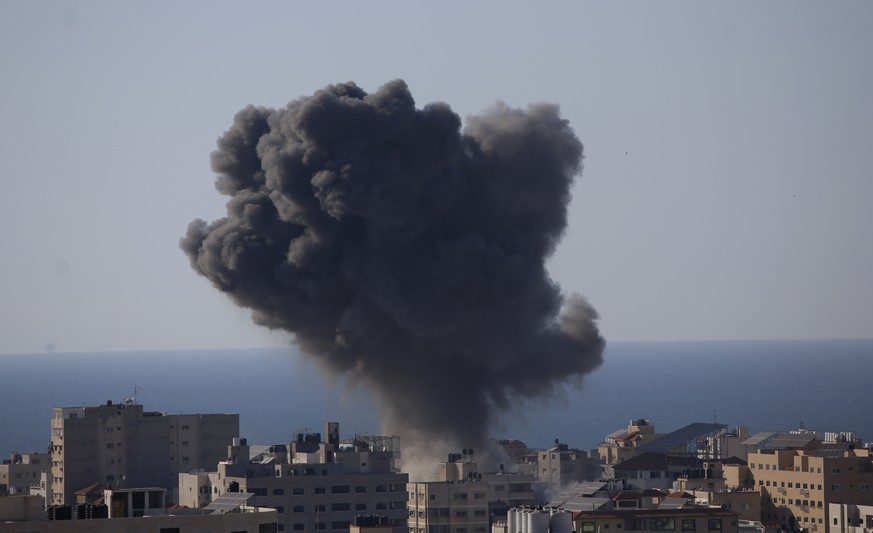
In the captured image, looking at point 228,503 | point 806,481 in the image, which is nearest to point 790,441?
point 806,481

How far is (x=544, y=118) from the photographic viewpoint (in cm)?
8562

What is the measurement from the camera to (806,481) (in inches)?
2665

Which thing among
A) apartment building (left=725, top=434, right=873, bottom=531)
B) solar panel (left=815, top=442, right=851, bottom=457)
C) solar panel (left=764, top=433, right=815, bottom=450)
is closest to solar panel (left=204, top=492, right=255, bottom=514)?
apartment building (left=725, top=434, right=873, bottom=531)

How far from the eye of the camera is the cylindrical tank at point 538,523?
141ft

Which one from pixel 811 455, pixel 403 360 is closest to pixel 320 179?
pixel 403 360

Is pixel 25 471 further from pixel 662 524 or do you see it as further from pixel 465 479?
pixel 662 524

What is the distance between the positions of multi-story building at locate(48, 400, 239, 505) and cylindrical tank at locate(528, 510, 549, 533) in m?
37.3

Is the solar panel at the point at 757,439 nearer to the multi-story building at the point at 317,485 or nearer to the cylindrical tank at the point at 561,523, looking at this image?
the multi-story building at the point at 317,485

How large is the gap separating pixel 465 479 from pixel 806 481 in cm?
1250

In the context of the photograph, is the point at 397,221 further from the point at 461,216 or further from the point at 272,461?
the point at 272,461

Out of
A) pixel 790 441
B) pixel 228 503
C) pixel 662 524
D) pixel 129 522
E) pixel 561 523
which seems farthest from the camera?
pixel 790 441

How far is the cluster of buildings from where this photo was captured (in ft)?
180

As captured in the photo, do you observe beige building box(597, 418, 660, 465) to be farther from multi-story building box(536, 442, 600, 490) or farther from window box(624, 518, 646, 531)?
window box(624, 518, 646, 531)

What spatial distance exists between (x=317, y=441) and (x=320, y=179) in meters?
10.9
